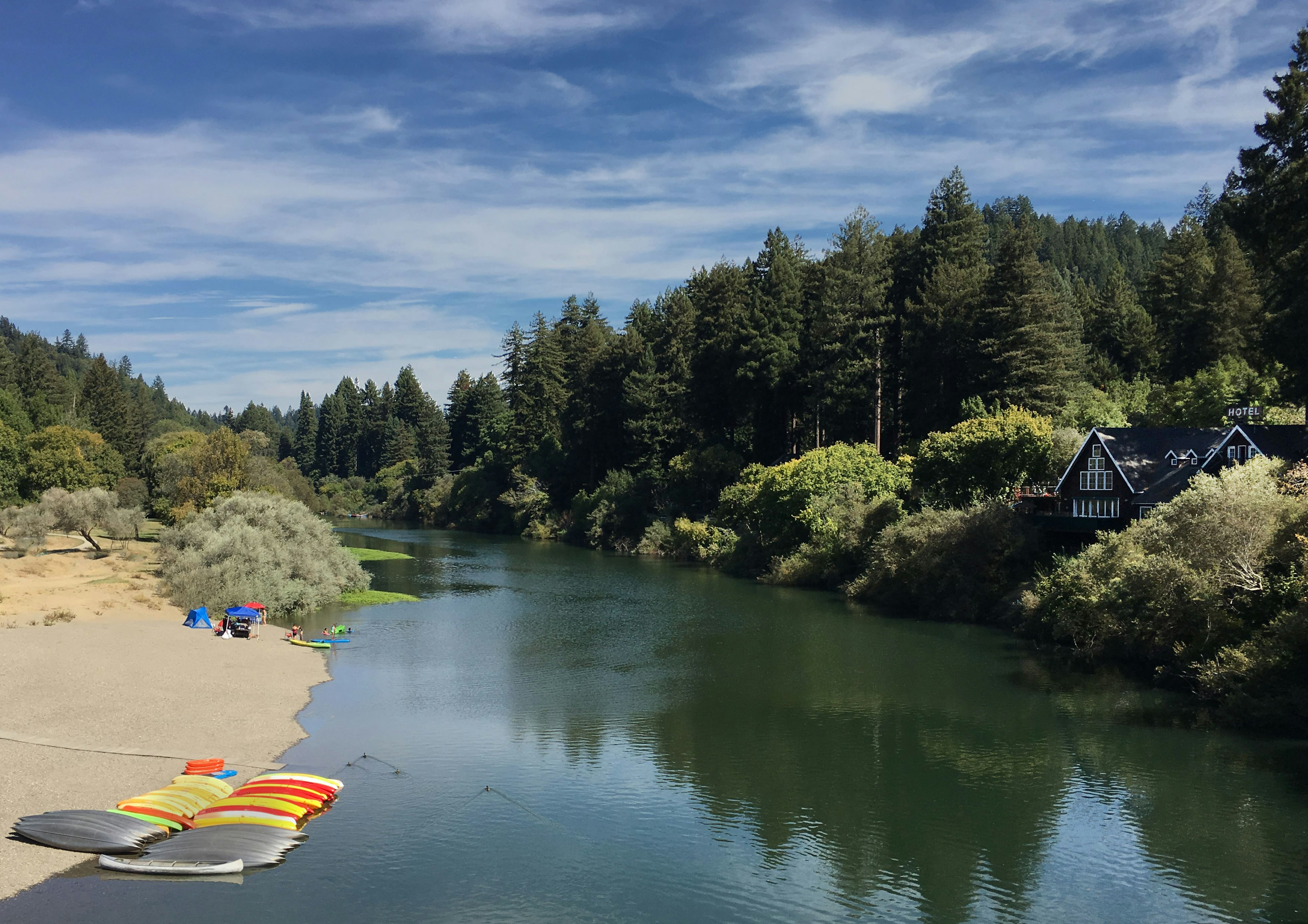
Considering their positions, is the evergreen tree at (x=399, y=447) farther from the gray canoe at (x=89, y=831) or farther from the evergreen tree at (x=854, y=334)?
the gray canoe at (x=89, y=831)

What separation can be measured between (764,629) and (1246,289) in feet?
176

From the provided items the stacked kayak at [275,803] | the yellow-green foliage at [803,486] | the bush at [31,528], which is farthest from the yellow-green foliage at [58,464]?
the stacked kayak at [275,803]

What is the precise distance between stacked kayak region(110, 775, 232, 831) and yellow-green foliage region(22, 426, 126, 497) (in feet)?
210

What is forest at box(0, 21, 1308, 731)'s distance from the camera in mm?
34438

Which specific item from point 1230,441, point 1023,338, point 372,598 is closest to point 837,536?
point 1023,338

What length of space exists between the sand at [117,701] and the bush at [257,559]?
2.21 m

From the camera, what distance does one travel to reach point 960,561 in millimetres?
49500

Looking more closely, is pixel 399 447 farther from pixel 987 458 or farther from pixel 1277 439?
pixel 1277 439

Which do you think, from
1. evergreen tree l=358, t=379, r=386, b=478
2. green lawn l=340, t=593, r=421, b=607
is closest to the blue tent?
green lawn l=340, t=593, r=421, b=607

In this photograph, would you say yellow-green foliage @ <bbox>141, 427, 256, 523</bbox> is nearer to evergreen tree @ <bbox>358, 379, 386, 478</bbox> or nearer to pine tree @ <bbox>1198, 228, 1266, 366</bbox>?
pine tree @ <bbox>1198, 228, 1266, 366</bbox>

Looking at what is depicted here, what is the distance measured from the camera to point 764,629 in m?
46.7

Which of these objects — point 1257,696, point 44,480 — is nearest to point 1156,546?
point 1257,696

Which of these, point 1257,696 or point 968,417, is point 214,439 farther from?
point 1257,696

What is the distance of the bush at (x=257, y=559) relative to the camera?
4844 cm
